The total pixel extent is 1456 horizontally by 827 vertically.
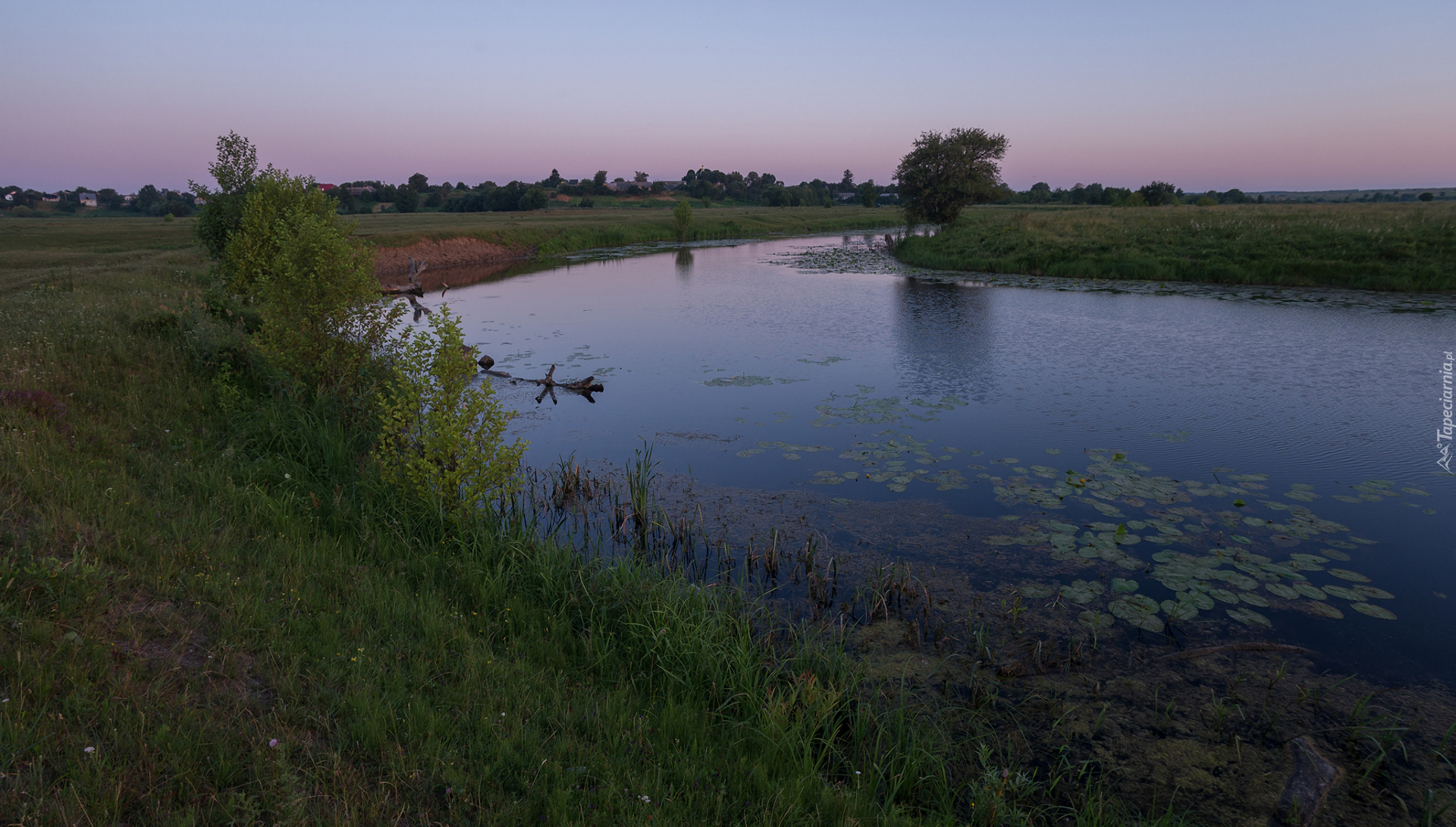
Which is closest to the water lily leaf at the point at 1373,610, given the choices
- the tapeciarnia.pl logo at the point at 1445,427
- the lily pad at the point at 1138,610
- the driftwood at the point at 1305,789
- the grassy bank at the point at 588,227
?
the lily pad at the point at 1138,610

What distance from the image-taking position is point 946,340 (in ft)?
59.3

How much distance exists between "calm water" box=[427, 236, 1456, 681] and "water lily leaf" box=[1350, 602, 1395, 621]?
0.12 ft

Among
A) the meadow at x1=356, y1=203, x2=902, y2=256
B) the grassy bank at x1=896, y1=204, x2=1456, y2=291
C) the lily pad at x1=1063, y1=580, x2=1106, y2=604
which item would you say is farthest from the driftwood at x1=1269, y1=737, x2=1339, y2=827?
the meadow at x1=356, y1=203, x2=902, y2=256

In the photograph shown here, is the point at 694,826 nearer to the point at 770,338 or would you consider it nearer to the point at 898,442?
the point at 898,442

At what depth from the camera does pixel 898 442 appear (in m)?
10.6

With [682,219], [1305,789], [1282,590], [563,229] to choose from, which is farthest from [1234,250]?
[563,229]

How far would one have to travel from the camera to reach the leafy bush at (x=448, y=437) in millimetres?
6795

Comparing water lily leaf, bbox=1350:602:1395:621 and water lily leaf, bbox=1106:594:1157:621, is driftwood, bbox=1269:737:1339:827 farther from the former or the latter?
water lily leaf, bbox=1350:602:1395:621

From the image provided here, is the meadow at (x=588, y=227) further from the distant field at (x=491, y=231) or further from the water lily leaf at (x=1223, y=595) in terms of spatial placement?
the water lily leaf at (x=1223, y=595)

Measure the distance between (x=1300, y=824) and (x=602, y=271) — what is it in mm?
35532

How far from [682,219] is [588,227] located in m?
8.23

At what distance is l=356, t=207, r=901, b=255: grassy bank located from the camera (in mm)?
46188

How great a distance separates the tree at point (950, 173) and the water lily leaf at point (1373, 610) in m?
43.9

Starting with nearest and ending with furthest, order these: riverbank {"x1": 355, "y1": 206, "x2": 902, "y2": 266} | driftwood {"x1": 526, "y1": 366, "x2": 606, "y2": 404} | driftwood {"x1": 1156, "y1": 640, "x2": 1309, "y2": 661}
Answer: driftwood {"x1": 1156, "y1": 640, "x2": 1309, "y2": 661}, driftwood {"x1": 526, "y1": 366, "x2": 606, "y2": 404}, riverbank {"x1": 355, "y1": 206, "x2": 902, "y2": 266}
